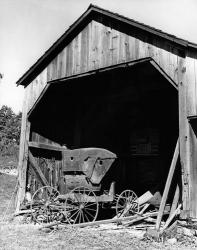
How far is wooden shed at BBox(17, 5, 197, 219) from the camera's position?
858 centimetres

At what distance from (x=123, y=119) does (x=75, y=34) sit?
4.91 m

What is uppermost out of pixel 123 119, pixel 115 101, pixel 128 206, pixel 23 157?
pixel 115 101

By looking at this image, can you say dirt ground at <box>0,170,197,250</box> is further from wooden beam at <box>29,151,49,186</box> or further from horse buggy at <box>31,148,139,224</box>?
wooden beam at <box>29,151,49,186</box>

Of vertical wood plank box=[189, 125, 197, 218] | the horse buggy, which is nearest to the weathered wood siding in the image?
vertical wood plank box=[189, 125, 197, 218]

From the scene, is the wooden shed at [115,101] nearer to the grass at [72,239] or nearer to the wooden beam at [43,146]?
the wooden beam at [43,146]

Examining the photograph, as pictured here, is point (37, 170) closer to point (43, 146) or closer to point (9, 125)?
point (43, 146)

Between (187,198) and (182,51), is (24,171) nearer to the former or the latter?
(187,198)

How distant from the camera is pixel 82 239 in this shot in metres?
7.75

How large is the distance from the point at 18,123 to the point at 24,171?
7457 cm

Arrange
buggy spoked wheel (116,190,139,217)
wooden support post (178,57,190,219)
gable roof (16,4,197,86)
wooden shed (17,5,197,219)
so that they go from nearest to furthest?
wooden support post (178,57,190,219), wooden shed (17,5,197,219), gable roof (16,4,197,86), buggy spoked wheel (116,190,139,217)

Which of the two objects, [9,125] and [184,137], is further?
[9,125]

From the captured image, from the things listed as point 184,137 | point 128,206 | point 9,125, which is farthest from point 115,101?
point 9,125

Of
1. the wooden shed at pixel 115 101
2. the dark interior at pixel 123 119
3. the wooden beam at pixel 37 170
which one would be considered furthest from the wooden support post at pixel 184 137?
the wooden beam at pixel 37 170

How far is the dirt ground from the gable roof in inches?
196
